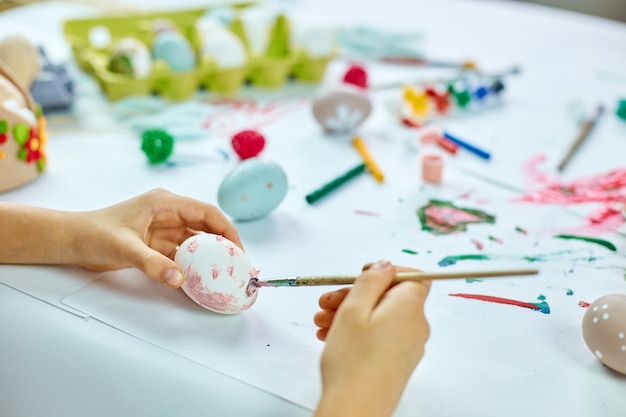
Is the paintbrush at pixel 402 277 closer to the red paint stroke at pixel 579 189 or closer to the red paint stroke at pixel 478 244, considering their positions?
the red paint stroke at pixel 478 244

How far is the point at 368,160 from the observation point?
36.7 inches

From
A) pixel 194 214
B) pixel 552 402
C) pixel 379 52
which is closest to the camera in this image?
pixel 552 402

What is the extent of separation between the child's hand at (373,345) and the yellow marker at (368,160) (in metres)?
0.38

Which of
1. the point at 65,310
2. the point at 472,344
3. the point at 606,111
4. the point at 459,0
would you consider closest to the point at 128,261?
the point at 65,310

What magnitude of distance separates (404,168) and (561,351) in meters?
0.40

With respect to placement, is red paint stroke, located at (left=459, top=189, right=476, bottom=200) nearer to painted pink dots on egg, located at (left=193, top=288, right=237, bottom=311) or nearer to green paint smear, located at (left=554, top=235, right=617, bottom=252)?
green paint smear, located at (left=554, top=235, right=617, bottom=252)

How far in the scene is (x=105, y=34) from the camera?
1360 mm

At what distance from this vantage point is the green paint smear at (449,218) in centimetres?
78

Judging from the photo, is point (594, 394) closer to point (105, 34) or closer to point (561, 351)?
point (561, 351)

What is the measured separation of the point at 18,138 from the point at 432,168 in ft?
1.71

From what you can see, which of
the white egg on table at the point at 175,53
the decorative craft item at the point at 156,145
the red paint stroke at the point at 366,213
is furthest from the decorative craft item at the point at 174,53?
the red paint stroke at the point at 366,213

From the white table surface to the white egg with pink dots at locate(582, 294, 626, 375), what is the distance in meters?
0.02

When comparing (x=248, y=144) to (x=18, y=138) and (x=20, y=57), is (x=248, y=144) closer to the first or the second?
(x=18, y=138)

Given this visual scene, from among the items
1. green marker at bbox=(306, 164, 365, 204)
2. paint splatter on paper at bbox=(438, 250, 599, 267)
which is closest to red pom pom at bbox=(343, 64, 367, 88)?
green marker at bbox=(306, 164, 365, 204)
